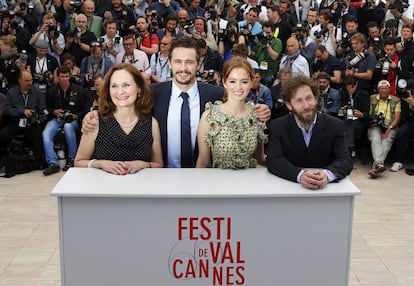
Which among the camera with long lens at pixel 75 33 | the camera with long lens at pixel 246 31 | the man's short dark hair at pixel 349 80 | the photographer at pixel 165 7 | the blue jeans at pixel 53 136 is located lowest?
the blue jeans at pixel 53 136

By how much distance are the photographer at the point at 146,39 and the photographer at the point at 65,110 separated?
107cm

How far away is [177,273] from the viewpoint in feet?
9.34

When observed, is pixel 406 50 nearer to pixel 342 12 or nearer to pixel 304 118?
pixel 342 12

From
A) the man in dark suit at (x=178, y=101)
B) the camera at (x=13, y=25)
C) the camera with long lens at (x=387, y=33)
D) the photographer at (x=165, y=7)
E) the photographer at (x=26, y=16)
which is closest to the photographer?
the man in dark suit at (x=178, y=101)

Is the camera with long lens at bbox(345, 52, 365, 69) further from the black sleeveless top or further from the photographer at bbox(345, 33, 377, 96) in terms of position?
the black sleeveless top

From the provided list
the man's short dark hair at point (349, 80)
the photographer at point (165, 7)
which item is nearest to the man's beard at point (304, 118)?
the man's short dark hair at point (349, 80)

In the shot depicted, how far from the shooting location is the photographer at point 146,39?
775 centimetres

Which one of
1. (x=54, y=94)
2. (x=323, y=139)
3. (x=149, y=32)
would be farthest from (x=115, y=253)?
(x=149, y=32)

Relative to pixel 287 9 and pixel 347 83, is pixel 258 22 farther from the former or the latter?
pixel 347 83

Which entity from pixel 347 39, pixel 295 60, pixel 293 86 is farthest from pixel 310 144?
pixel 347 39

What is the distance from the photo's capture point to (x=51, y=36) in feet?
25.4

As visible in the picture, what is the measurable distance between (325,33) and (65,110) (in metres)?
3.42

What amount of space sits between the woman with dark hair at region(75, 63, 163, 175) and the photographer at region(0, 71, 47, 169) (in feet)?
12.4

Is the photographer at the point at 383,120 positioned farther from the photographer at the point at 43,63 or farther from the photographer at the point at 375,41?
the photographer at the point at 43,63
